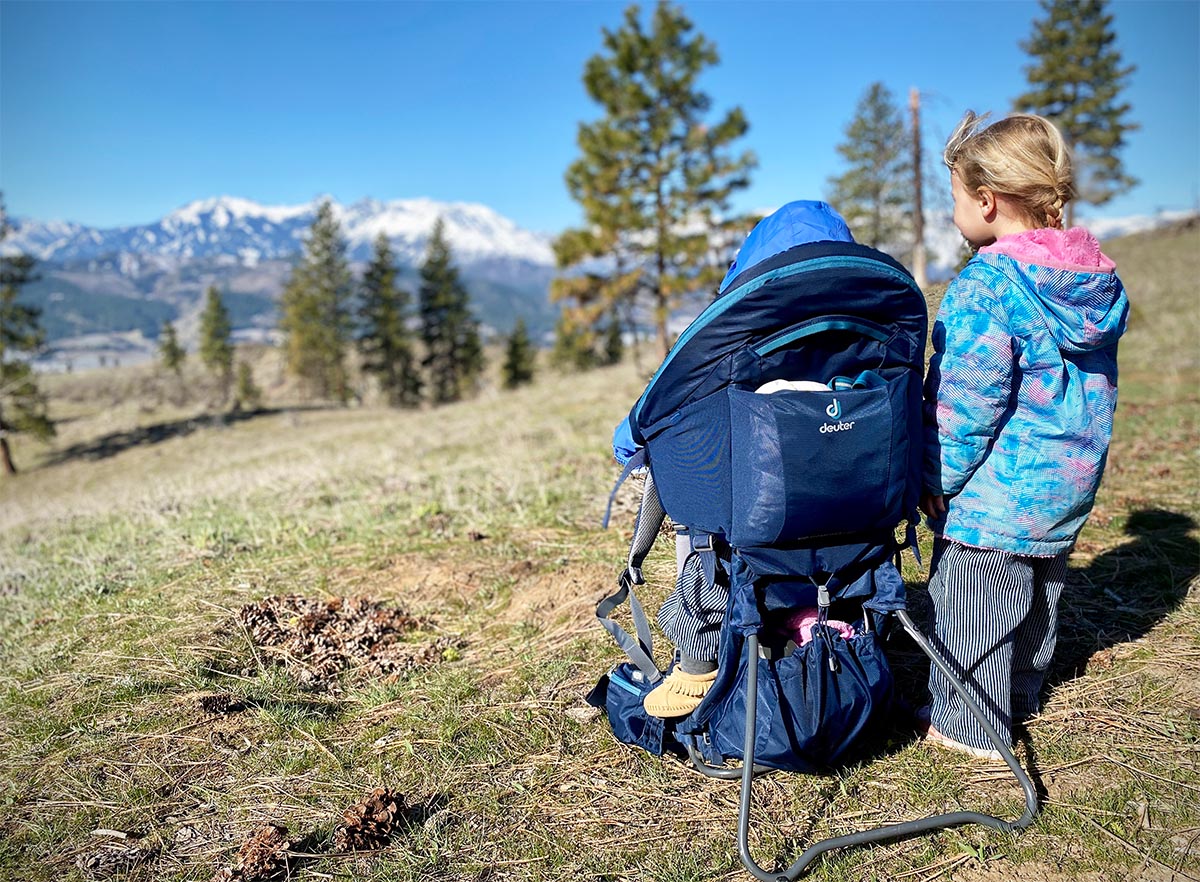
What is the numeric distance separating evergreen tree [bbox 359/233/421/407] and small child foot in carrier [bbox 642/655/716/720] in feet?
156

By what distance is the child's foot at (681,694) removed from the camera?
9.41ft

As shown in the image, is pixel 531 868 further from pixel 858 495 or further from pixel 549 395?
pixel 549 395

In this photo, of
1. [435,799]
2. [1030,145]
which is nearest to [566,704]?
[435,799]

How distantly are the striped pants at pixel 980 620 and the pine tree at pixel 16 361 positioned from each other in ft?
126

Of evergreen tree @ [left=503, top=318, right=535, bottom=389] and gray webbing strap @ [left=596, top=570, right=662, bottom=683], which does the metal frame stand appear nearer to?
gray webbing strap @ [left=596, top=570, right=662, bottom=683]

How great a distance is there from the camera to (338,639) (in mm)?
4016

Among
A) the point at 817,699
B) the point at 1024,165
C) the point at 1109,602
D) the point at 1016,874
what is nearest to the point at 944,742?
the point at 1016,874

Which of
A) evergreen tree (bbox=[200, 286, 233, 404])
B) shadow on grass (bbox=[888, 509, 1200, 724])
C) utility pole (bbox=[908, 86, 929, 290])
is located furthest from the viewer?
evergreen tree (bbox=[200, 286, 233, 404])

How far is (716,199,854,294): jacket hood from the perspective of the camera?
2.67 meters

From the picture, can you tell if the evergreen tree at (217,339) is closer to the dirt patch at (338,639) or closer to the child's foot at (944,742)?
the dirt patch at (338,639)

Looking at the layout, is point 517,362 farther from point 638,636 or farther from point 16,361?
point 638,636

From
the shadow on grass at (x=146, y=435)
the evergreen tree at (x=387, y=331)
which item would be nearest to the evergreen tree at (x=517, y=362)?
the evergreen tree at (x=387, y=331)

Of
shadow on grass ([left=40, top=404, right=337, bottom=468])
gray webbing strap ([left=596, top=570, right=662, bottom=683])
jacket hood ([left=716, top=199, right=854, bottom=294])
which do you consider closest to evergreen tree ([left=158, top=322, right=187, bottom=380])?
shadow on grass ([left=40, top=404, right=337, bottom=468])

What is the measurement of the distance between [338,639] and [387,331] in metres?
47.8
